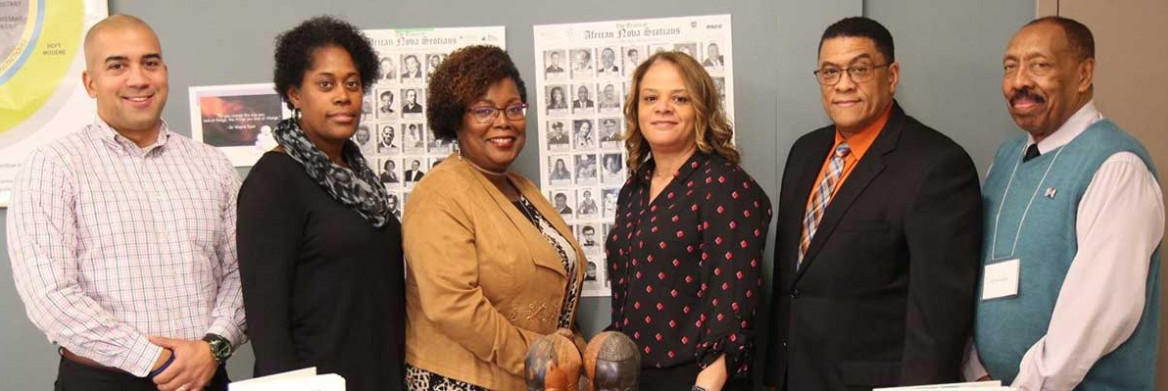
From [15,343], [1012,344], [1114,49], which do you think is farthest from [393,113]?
[1114,49]

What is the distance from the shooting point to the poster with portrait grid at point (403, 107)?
2936 millimetres

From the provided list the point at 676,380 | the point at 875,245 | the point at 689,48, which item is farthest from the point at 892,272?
the point at 689,48

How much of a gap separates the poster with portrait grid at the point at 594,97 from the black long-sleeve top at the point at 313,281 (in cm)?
71

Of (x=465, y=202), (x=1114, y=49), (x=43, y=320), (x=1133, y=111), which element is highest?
(x=1114, y=49)

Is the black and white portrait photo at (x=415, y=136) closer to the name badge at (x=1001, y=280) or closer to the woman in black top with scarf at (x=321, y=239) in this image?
the woman in black top with scarf at (x=321, y=239)

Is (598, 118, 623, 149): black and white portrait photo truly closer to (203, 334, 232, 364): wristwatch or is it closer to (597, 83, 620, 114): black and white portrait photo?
(597, 83, 620, 114): black and white portrait photo

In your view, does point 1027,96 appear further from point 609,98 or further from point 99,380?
point 99,380

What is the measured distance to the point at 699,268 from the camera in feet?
7.59

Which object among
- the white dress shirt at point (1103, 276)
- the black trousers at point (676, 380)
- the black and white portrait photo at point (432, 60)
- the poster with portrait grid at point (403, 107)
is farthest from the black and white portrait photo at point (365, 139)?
the white dress shirt at point (1103, 276)

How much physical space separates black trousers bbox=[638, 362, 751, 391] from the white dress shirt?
64cm

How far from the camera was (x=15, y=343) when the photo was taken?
313 centimetres

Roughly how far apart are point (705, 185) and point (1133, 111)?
135 cm

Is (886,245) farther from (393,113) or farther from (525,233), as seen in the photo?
(393,113)

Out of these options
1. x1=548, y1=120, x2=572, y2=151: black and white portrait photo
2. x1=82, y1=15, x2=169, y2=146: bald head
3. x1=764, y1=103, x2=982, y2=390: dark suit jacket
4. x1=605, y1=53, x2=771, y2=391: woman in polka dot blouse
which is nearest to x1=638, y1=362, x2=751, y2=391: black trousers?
x1=605, y1=53, x2=771, y2=391: woman in polka dot blouse
